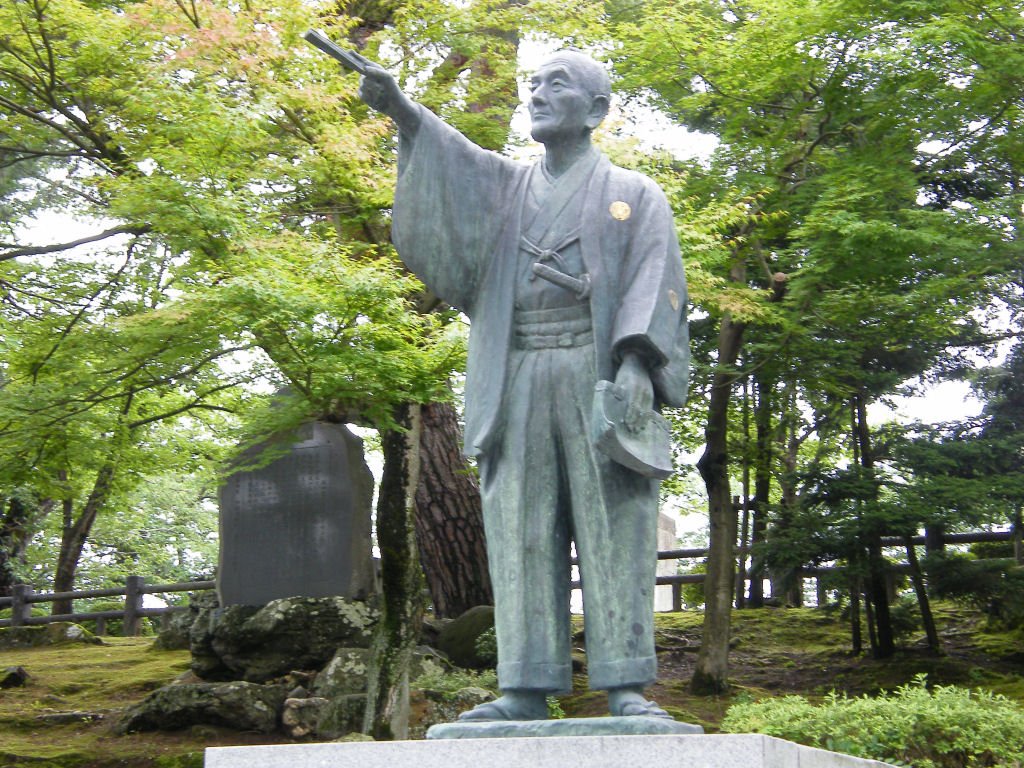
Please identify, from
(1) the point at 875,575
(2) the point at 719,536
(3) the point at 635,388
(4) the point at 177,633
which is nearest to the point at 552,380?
(3) the point at 635,388

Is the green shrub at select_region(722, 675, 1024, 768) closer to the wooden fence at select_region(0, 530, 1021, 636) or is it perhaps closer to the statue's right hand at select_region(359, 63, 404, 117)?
the statue's right hand at select_region(359, 63, 404, 117)

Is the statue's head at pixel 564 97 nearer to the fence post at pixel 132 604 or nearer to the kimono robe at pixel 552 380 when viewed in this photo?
the kimono robe at pixel 552 380

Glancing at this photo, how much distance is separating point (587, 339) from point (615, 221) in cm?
45

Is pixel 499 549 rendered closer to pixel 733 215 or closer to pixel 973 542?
pixel 733 215

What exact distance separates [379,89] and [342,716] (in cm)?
733

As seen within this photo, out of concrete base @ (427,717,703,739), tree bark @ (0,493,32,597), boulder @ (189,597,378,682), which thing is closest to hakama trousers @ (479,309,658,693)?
concrete base @ (427,717,703,739)

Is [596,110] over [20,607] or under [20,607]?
over

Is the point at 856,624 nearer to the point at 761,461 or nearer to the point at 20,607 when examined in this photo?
the point at 761,461

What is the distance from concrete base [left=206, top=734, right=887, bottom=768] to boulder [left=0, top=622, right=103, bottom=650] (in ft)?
47.1

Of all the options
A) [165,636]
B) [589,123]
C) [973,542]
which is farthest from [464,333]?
[973,542]

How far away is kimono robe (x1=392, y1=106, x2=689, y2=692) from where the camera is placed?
14.2ft

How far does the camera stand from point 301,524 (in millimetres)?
12750

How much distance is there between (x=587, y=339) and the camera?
14.8 ft

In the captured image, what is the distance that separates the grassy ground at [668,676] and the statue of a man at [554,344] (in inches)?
269
